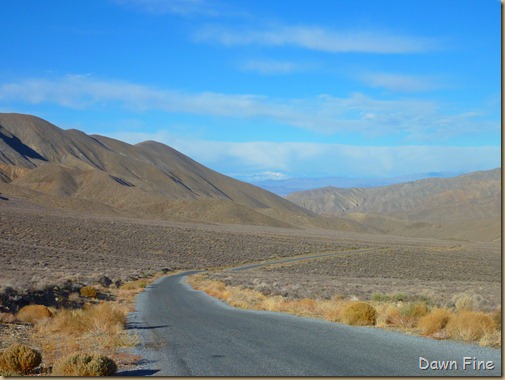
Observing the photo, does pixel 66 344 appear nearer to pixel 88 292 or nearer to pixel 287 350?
pixel 287 350

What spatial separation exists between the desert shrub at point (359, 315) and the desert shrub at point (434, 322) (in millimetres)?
1806

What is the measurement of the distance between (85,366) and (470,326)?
8.17 meters

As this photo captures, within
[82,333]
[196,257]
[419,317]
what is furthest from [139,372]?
[196,257]

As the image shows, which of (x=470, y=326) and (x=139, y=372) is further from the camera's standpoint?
(x=470, y=326)

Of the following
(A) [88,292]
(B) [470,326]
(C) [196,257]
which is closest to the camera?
(B) [470,326]

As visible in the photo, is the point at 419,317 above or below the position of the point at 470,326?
below

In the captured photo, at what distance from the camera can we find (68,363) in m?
9.09

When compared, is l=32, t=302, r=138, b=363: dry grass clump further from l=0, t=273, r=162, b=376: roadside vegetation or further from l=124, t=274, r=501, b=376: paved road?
l=124, t=274, r=501, b=376: paved road

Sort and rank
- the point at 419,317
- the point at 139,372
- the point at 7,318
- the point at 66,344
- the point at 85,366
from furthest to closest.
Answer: the point at 7,318 → the point at 419,317 → the point at 66,344 → the point at 139,372 → the point at 85,366

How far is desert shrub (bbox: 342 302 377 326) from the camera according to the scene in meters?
14.7

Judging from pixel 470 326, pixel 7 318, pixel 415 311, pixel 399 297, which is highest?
pixel 470 326

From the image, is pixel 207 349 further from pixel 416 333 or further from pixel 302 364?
pixel 416 333

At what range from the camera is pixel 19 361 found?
31.9ft

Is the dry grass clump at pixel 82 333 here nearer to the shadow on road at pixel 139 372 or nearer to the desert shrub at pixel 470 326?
the shadow on road at pixel 139 372
